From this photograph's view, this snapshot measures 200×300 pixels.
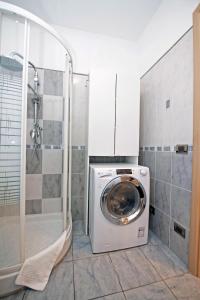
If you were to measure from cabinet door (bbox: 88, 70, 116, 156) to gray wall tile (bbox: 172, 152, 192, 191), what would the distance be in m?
0.65

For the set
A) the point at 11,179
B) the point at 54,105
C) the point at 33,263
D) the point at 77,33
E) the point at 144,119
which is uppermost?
the point at 77,33

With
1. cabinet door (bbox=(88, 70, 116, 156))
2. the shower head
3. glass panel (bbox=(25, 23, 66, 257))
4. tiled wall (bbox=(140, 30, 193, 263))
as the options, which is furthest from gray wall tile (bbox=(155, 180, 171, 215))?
the shower head

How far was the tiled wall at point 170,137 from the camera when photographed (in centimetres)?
129

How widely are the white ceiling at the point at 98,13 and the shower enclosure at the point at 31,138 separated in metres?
0.43

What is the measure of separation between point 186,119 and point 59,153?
135cm

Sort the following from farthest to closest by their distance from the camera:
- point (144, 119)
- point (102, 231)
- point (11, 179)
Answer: point (144, 119), point (102, 231), point (11, 179)

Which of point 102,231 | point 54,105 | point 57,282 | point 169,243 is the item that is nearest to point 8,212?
point 57,282

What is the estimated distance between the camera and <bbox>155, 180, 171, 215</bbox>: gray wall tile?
4.96ft

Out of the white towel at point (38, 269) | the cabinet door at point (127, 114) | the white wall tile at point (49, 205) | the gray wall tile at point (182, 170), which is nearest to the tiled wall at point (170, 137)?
the gray wall tile at point (182, 170)

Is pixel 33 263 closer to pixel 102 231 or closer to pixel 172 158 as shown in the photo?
pixel 102 231

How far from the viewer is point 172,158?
145cm

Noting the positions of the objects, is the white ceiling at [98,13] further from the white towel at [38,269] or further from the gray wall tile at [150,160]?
the white towel at [38,269]

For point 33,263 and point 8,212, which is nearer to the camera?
point 33,263

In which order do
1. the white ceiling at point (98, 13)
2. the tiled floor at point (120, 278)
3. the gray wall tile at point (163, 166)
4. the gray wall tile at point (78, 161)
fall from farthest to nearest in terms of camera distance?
the gray wall tile at point (78, 161), the white ceiling at point (98, 13), the gray wall tile at point (163, 166), the tiled floor at point (120, 278)
